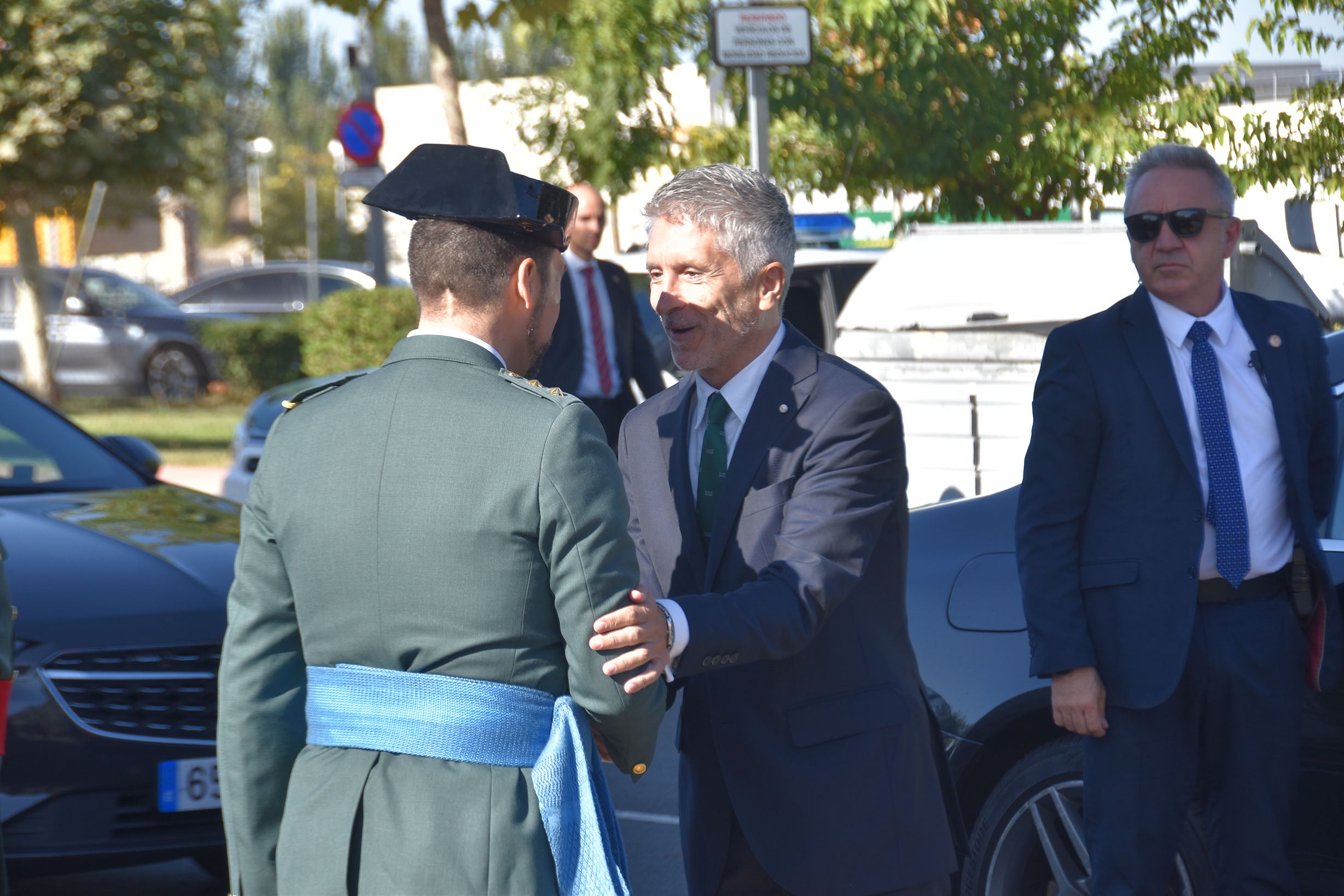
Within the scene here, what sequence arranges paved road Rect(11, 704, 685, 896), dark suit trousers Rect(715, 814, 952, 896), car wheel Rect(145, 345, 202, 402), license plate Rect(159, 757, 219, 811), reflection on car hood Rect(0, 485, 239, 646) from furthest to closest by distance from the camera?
car wheel Rect(145, 345, 202, 402) < paved road Rect(11, 704, 685, 896) < reflection on car hood Rect(0, 485, 239, 646) < license plate Rect(159, 757, 219, 811) < dark suit trousers Rect(715, 814, 952, 896)

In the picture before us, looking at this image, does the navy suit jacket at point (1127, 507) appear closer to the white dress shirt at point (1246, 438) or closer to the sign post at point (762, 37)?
the white dress shirt at point (1246, 438)

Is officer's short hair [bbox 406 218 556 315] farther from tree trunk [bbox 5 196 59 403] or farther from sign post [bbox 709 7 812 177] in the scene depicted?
tree trunk [bbox 5 196 59 403]

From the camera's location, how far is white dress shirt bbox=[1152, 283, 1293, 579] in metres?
3.02

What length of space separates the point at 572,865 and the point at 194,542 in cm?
309

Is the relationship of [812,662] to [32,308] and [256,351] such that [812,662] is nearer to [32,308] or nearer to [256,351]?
[32,308]

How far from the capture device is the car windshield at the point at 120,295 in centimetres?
2097

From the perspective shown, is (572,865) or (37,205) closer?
(572,865)

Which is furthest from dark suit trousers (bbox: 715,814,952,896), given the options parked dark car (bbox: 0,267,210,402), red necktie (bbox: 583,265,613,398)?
parked dark car (bbox: 0,267,210,402)

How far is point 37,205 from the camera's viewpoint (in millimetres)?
18234

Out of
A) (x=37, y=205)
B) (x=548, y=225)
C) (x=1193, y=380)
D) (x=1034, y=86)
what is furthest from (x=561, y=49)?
(x=37, y=205)

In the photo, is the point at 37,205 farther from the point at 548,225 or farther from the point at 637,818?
the point at 548,225

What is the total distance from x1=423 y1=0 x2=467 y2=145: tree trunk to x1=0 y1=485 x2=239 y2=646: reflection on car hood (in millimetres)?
6814

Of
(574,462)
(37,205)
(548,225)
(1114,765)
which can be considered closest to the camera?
(574,462)

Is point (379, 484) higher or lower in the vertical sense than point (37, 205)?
lower
